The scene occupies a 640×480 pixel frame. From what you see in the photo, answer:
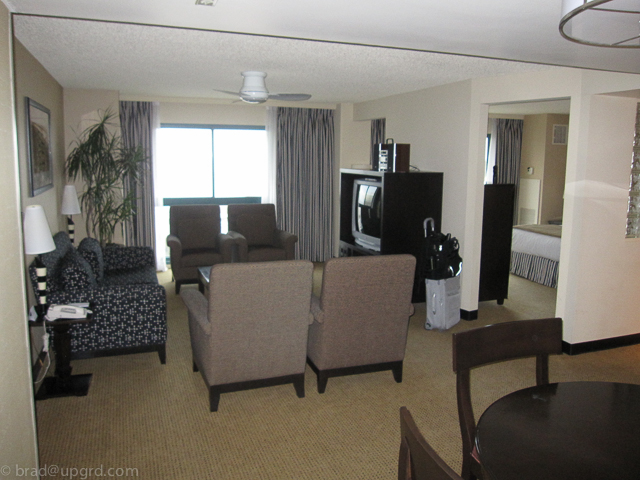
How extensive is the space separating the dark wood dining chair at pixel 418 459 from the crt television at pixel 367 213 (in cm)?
411

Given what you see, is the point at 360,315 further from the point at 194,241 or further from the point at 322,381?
the point at 194,241

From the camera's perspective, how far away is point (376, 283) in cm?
340

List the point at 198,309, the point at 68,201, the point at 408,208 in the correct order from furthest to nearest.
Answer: the point at 408,208
the point at 68,201
the point at 198,309

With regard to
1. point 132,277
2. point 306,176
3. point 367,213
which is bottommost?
point 132,277

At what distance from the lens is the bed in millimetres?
Answer: 6574

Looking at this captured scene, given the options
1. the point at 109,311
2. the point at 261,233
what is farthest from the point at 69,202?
the point at 261,233

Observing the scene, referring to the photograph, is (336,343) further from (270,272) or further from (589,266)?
(589,266)

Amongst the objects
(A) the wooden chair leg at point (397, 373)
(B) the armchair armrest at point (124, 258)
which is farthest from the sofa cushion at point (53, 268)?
(A) the wooden chair leg at point (397, 373)

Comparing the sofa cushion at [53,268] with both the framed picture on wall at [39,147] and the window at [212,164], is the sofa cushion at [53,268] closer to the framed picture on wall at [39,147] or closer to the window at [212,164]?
the framed picture on wall at [39,147]

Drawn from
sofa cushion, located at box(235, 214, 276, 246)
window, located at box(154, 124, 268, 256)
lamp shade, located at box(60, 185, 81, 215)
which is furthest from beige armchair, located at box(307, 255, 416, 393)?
window, located at box(154, 124, 268, 256)

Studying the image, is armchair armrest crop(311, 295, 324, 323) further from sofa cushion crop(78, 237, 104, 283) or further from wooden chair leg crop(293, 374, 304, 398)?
sofa cushion crop(78, 237, 104, 283)

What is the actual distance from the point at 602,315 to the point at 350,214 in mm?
3131

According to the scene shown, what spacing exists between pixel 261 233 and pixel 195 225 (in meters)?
0.89

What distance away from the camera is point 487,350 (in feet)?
7.10
